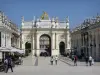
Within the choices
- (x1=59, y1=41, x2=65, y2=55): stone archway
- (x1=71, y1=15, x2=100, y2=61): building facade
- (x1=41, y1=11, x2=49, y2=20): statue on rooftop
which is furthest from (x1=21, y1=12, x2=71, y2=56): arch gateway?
(x1=71, y1=15, x2=100, y2=61): building facade

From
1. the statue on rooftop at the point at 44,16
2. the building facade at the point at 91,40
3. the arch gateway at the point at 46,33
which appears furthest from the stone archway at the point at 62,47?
the building facade at the point at 91,40

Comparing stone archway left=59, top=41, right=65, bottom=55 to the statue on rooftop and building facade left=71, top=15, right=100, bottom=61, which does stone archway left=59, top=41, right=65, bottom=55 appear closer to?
the statue on rooftop

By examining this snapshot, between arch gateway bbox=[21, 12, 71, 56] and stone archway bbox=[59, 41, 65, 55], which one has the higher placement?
arch gateway bbox=[21, 12, 71, 56]

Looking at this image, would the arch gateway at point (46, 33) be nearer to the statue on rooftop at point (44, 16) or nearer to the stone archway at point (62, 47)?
the stone archway at point (62, 47)

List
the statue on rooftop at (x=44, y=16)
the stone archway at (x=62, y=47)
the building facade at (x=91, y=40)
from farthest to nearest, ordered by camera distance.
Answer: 1. the statue on rooftop at (x=44, y=16)
2. the stone archway at (x=62, y=47)
3. the building facade at (x=91, y=40)

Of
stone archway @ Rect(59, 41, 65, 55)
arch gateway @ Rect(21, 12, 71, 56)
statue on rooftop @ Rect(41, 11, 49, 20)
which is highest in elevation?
statue on rooftop @ Rect(41, 11, 49, 20)

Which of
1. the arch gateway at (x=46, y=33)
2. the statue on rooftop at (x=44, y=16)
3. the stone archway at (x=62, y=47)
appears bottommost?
the stone archway at (x=62, y=47)

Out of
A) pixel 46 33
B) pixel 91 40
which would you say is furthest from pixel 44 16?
pixel 91 40

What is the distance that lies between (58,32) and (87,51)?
113 ft

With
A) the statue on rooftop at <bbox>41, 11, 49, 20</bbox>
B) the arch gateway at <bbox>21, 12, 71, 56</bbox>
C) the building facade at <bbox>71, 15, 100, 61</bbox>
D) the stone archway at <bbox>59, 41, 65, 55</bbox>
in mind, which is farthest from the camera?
the statue on rooftop at <bbox>41, 11, 49, 20</bbox>

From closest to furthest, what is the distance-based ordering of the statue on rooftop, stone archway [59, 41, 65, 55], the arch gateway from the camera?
the arch gateway, stone archway [59, 41, 65, 55], the statue on rooftop

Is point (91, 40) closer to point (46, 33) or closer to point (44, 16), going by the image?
point (46, 33)

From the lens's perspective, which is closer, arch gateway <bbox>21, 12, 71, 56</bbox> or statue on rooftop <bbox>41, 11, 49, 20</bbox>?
arch gateway <bbox>21, 12, 71, 56</bbox>

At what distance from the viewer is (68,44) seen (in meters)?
102
